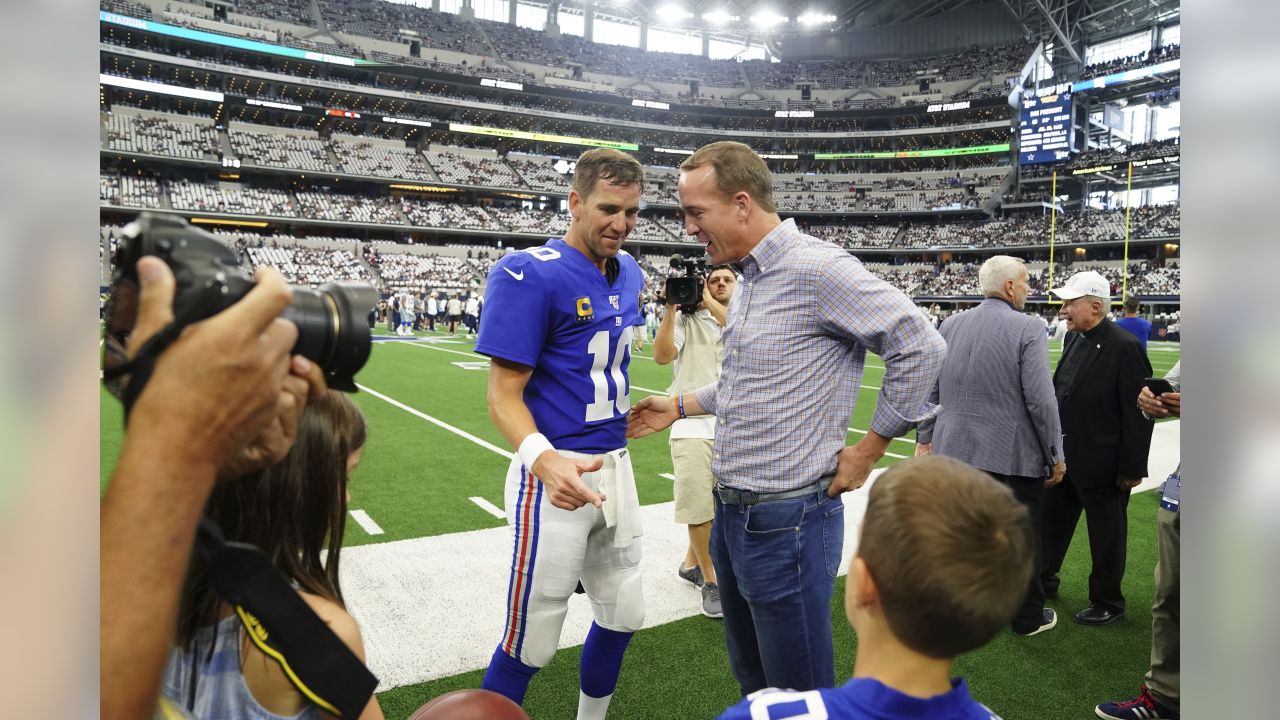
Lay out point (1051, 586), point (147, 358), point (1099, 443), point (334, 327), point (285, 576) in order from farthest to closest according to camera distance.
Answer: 1. point (1051, 586)
2. point (1099, 443)
3. point (285, 576)
4. point (334, 327)
5. point (147, 358)

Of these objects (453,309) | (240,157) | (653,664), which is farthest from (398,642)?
(240,157)

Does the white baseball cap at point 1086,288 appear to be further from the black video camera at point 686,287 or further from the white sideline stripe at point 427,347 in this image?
the white sideline stripe at point 427,347

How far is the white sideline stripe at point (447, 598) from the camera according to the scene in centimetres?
367

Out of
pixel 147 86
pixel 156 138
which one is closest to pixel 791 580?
pixel 156 138

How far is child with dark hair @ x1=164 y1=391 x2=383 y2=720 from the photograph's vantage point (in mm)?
1180

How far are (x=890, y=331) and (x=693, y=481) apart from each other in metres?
2.48

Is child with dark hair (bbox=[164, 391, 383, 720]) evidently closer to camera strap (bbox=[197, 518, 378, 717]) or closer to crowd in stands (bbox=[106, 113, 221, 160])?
camera strap (bbox=[197, 518, 378, 717])

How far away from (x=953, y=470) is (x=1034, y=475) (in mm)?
3325

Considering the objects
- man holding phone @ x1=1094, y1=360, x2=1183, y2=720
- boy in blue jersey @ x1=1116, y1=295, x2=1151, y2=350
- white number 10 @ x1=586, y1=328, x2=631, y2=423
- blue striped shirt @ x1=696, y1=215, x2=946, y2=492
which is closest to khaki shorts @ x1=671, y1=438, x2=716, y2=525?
white number 10 @ x1=586, y1=328, x2=631, y2=423

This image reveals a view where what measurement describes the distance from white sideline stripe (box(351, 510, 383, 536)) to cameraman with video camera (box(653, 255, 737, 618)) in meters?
2.40

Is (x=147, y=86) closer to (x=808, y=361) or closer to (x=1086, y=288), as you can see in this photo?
(x=1086, y=288)

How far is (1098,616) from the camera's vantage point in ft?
14.2

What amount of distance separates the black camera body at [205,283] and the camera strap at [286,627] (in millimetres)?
266
